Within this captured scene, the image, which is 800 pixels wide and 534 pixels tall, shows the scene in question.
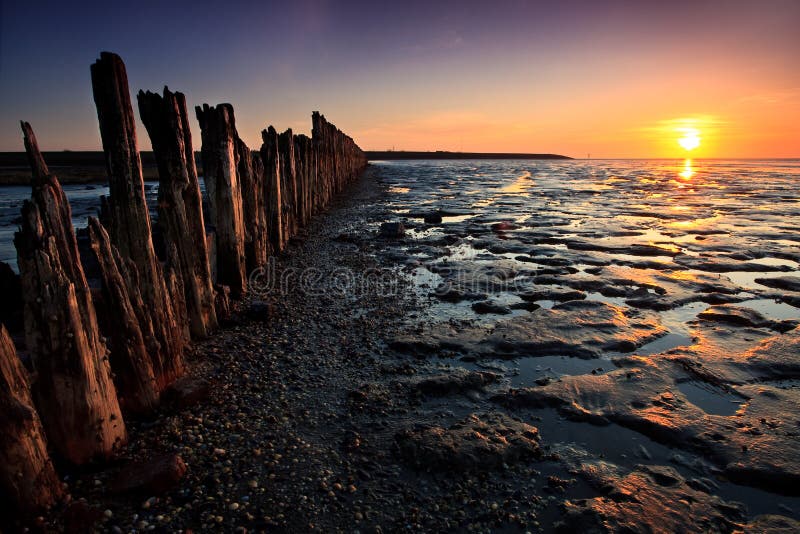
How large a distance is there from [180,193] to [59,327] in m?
2.20

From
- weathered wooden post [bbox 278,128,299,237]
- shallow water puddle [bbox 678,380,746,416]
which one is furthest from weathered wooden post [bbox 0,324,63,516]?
weathered wooden post [bbox 278,128,299,237]

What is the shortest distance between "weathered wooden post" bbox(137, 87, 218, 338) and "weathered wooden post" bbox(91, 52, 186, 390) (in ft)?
1.99

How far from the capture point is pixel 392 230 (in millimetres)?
11141

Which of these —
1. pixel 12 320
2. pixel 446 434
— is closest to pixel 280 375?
pixel 446 434

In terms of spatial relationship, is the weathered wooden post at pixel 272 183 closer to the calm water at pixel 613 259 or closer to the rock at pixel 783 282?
the calm water at pixel 613 259

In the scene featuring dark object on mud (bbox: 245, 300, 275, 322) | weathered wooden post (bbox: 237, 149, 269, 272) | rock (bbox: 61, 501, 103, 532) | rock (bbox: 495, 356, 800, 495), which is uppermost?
weathered wooden post (bbox: 237, 149, 269, 272)

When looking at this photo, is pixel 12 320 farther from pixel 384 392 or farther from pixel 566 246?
pixel 566 246

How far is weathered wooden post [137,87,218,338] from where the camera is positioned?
4426 millimetres

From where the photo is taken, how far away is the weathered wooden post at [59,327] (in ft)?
8.61

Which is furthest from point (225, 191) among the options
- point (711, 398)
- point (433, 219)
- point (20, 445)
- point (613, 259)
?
point (433, 219)

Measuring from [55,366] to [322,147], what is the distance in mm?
15142

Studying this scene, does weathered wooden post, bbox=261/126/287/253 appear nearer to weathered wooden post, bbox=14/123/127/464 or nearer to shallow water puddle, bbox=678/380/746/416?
weathered wooden post, bbox=14/123/127/464

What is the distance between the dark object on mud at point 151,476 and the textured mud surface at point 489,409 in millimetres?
43

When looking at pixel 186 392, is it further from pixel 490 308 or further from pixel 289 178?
pixel 289 178
